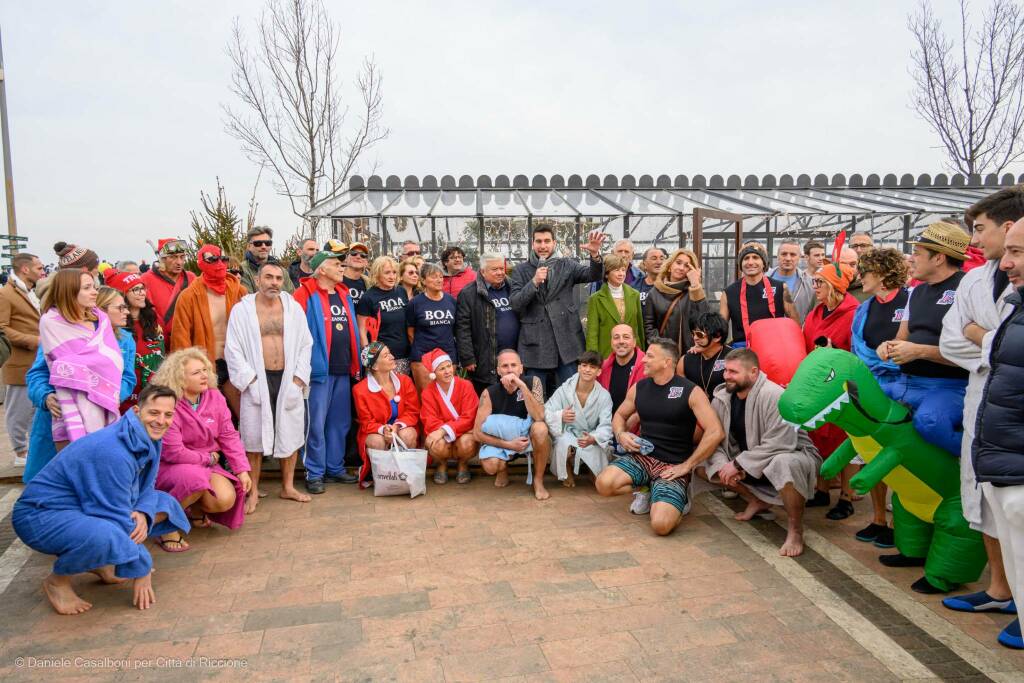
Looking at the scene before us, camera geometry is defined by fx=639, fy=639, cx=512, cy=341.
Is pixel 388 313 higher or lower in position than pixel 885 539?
higher

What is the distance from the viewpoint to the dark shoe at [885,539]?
4.10 meters

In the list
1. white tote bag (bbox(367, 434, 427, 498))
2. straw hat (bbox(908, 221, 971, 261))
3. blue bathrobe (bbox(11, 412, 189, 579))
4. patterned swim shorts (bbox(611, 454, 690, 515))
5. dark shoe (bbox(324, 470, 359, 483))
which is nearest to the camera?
blue bathrobe (bbox(11, 412, 189, 579))

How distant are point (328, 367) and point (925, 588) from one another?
4.43 meters

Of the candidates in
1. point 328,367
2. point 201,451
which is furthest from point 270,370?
point 201,451

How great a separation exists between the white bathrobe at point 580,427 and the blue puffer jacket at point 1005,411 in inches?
109

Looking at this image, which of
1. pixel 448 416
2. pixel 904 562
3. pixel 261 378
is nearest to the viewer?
pixel 904 562

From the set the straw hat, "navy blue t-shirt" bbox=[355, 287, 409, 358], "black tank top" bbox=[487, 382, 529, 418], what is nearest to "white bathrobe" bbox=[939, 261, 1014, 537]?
the straw hat

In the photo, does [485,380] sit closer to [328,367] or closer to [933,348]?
[328,367]

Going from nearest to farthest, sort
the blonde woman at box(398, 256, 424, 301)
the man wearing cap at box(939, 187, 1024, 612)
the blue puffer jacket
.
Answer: the blue puffer jacket
the man wearing cap at box(939, 187, 1024, 612)
the blonde woman at box(398, 256, 424, 301)

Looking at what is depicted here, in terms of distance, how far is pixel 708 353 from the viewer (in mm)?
5020

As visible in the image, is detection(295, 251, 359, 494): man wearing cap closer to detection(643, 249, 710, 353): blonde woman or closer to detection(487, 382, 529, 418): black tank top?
detection(487, 382, 529, 418): black tank top

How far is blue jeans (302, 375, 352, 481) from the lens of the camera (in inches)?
213

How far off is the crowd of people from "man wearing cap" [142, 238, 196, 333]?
24 millimetres

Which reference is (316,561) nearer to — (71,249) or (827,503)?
(71,249)
